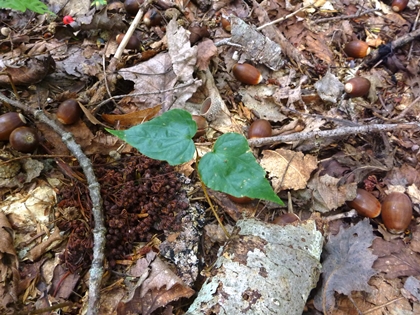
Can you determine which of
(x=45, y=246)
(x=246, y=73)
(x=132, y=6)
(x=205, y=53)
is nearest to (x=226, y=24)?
(x=205, y=53)

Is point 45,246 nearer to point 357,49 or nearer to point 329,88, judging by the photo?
point 329,88

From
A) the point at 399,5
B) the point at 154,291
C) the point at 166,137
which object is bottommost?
the point at 154,291

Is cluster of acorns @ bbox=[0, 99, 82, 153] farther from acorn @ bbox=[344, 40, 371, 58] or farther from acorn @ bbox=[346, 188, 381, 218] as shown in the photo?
acorn @ bbox=[344, 40, 371, 58]

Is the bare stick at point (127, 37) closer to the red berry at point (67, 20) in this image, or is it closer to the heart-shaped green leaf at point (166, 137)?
the red berry at point (67, 20)

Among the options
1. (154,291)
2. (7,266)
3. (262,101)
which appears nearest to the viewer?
(154,291)

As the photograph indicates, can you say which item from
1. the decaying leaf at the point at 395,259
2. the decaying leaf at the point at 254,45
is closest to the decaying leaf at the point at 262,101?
the decaying leaf at the point at 254,45

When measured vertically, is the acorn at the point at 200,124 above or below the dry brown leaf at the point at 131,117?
below

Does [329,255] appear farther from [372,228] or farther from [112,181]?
[112,181]

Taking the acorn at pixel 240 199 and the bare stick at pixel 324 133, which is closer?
the acorn at pixel 240 199
